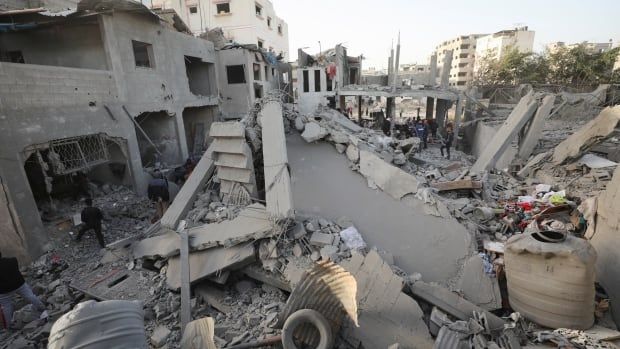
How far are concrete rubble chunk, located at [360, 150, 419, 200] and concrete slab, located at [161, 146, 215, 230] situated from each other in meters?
3.24

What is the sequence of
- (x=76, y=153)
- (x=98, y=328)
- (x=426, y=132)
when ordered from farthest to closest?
(x=426, y=132)
(x=76, y=153)
(x=98, y=328)

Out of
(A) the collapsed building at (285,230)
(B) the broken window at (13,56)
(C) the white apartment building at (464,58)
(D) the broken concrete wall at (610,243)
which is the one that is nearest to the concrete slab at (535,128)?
(A) the collapsed building at (285,230)

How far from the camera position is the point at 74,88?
736cm

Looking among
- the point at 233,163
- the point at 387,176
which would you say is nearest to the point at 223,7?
the point at 233,163

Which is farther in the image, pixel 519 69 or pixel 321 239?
pixel 519 69

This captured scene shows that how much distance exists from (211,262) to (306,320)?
2.24m

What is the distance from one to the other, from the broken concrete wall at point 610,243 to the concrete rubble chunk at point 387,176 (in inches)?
103

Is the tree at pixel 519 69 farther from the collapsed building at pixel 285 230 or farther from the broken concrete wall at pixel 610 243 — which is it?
the broken concrete wall at pixel 610 243

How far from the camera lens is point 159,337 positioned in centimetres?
404

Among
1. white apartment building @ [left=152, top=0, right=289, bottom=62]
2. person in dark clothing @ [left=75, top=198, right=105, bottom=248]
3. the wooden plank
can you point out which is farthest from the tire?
white apartment building @ [left=152, top=0, right=289, bottom=62]

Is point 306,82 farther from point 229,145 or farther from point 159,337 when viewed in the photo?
point 159,337

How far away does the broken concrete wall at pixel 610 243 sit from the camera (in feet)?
13.2

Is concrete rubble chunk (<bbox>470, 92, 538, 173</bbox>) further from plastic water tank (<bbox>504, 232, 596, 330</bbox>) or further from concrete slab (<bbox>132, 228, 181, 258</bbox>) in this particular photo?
concrete slab (<bbox>132, 228, 181, 258</bbox>)

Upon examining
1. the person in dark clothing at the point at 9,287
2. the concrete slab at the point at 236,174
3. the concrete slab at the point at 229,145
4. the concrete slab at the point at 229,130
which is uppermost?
the concrete slab at the point at 229,130
